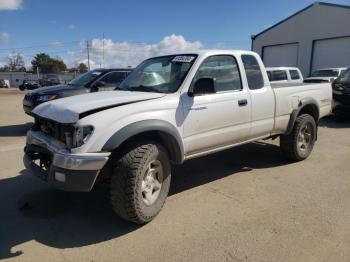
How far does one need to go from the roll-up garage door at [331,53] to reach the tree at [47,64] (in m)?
82.3

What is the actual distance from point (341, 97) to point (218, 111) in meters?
7.48

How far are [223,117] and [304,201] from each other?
58.7 inches

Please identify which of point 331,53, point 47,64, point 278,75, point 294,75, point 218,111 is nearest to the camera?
point 218,111

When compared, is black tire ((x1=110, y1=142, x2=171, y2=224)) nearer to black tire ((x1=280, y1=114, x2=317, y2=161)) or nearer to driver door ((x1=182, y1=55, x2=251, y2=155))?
driver door ((x1=182, y1=55, x2=251, y2=155))

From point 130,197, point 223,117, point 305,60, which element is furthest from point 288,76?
point 305,60

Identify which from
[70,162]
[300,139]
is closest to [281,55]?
[300,139]

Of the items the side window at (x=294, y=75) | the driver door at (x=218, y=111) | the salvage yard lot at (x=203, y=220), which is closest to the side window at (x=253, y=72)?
the driver door at (x=218, y=111)

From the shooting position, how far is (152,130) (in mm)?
3703

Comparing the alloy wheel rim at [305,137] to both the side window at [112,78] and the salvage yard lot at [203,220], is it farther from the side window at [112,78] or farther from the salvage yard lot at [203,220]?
the side window at [112,78]

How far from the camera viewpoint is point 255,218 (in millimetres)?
3869

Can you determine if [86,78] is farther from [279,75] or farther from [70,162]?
[70,162]

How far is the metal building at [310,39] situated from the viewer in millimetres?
23125

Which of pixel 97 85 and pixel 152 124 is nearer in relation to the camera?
pixel 152 124

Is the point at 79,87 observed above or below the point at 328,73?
below
